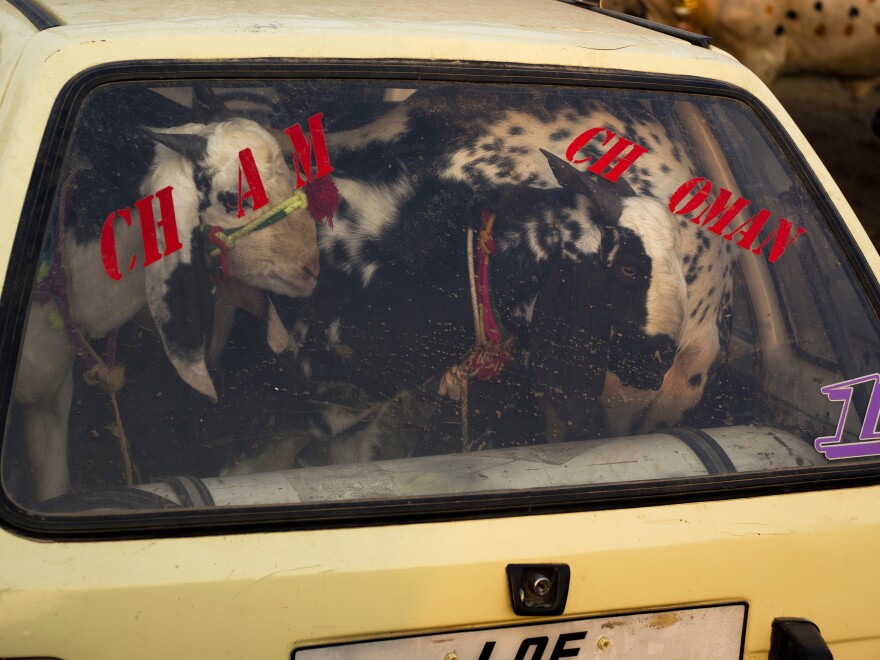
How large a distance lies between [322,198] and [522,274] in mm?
350

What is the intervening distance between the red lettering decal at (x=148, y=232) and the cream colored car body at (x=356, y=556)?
0.17 m

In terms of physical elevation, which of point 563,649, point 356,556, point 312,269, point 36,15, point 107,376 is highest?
point 36,15

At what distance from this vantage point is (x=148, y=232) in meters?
1.56

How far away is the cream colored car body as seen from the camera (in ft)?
4.29

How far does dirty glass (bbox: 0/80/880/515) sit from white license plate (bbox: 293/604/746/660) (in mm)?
200

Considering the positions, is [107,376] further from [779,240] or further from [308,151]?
[779,240]

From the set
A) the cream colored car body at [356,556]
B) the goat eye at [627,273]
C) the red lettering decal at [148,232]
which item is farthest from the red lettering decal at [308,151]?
the goat eye at [627,273]

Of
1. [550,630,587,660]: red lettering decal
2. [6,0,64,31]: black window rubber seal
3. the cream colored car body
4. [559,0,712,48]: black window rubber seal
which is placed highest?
[559,0,712,48]: black window rubber seal

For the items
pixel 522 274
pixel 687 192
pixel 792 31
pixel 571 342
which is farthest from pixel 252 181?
pixel 792 31

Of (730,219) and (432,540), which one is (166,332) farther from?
(730,219)

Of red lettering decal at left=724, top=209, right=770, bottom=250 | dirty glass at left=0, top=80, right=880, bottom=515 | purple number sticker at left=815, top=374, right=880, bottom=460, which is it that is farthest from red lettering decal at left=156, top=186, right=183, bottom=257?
purple number sticker at left=815, top=374, right=880, bottom=460

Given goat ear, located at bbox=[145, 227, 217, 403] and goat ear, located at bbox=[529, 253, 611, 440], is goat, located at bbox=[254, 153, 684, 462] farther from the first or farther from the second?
goat ear, located at bbox=[145, 227, 217, 403]

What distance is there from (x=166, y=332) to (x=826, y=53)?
174 inches

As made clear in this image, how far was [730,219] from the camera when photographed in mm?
1863
